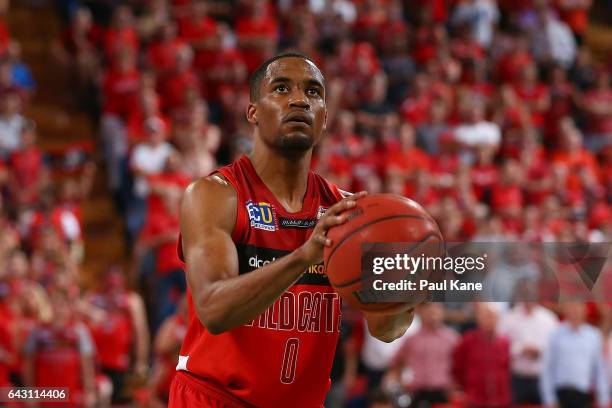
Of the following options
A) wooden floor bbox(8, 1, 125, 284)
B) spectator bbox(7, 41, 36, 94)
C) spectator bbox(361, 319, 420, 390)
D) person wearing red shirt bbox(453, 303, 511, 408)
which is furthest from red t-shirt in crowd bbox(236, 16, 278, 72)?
person wearing red shirt bbox(453, 303, 511, 408)

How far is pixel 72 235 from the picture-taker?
32.7 ft

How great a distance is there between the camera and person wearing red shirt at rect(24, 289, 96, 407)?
330 inches

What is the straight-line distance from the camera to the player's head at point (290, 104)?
382 centimetres

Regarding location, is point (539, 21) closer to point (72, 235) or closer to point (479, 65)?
point (479, 65)

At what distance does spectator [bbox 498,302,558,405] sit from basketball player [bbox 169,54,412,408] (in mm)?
6110

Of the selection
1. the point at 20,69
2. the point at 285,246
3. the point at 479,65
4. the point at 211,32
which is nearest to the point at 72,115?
the point at 20,69

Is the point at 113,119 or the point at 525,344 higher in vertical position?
the point at 113,119

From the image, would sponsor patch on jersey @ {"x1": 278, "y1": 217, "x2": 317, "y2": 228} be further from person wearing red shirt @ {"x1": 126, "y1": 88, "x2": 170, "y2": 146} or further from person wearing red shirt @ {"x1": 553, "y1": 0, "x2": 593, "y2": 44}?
person wearing red shirt @ {"x1": 553, "y1": 0, "x2": 593, "y2": 44}

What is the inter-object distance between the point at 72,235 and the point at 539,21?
802 centimetres

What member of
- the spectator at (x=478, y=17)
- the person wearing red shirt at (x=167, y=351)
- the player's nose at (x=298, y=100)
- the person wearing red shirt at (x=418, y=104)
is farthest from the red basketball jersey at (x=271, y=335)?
the spectator at (x=478, y=17)

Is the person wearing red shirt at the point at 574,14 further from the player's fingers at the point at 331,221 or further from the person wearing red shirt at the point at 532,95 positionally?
the player's fingers at the point at 331,221

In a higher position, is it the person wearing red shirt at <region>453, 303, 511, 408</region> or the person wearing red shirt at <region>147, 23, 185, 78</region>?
the person wearing red shirt at <region>147, 23, 185, 78</region>

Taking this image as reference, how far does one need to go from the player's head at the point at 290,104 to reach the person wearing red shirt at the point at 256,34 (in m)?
8.46

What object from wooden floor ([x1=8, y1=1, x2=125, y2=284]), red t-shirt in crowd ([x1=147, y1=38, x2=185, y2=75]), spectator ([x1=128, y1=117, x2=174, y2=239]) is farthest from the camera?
red t-shirt in crowd ([x1=147, y1=38, x2=185, y2=75])
